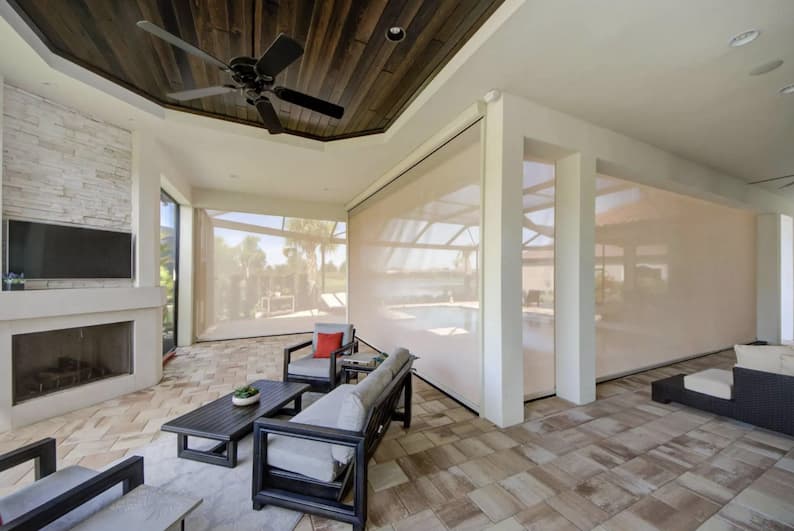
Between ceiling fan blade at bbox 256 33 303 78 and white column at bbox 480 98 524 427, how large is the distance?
1941mm

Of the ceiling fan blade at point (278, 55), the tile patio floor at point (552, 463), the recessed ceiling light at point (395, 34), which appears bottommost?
the tile patio floor at point (552, 463)

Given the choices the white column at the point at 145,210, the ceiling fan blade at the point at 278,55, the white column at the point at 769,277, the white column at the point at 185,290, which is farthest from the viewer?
the white column at the point at 769,277

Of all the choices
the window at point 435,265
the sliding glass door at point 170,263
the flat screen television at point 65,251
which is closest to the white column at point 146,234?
the flat screen television at point 65,251

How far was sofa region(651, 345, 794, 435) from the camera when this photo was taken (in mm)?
2803

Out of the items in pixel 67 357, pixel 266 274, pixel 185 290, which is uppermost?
pixel 266 274

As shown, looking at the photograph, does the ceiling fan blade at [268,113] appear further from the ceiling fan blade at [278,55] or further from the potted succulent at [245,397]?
the potted succulent at [245,397]

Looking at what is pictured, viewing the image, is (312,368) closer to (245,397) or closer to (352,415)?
(245,397)

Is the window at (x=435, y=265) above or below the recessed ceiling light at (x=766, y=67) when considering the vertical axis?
below

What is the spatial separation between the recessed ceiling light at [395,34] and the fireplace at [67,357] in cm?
451

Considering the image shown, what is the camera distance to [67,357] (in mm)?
3502

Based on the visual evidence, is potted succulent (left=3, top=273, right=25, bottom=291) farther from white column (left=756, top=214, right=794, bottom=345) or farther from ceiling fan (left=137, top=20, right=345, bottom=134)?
white column (left=756, top=214, right=794, bottom=345)

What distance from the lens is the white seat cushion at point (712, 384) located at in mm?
3154

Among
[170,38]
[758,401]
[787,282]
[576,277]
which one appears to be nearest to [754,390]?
[758,401]

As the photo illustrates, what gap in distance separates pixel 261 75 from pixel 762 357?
5.23m
